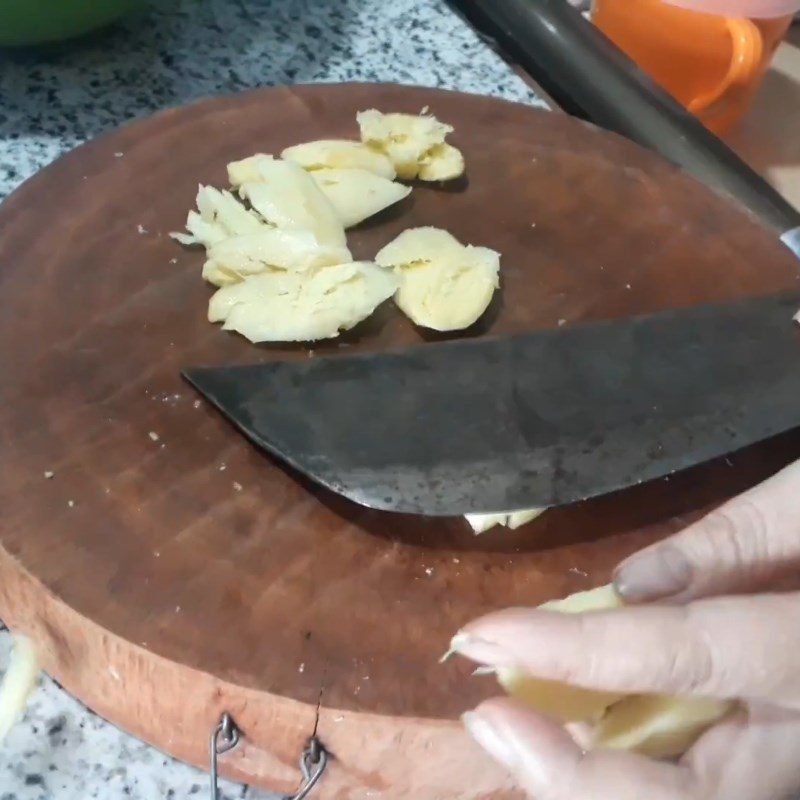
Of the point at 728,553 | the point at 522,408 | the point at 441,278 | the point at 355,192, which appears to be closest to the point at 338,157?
the point at 355,192

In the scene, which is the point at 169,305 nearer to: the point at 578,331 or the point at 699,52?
the point at 578,331

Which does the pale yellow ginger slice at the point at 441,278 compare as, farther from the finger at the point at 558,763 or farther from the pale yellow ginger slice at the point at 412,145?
the finger at the point at 558,763

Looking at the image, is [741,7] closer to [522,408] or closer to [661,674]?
[522,408]

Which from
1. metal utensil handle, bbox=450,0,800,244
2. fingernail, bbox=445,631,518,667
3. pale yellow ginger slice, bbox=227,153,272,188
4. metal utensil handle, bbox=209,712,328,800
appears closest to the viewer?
fingernail, bbox=445,631,518,667

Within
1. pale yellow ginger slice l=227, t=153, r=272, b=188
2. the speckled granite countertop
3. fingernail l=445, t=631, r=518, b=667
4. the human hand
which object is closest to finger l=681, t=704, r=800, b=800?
the human hand

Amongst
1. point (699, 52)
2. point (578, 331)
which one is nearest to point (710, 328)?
point (578, 331)

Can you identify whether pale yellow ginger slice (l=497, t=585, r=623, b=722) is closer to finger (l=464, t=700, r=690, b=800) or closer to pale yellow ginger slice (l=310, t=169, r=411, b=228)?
finger (l=464, t=700, r=690, b=800)
